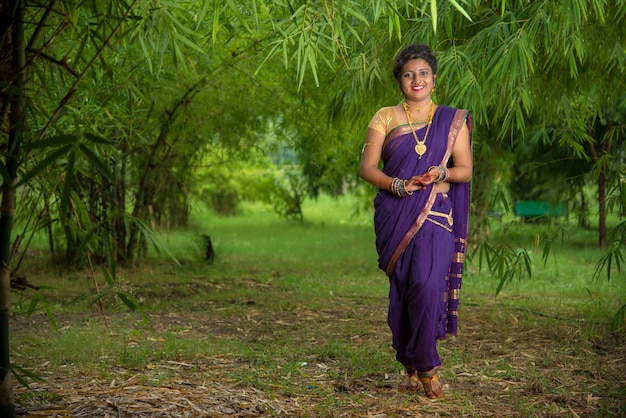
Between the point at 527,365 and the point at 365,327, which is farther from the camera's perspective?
the point at 365,327

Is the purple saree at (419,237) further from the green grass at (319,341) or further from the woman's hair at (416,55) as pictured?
the green grass at (319,341)

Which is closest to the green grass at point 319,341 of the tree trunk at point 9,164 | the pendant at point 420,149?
the tree trunk at point 9,164

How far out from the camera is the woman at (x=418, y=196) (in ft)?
13.1

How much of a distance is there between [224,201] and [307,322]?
40.3 feet

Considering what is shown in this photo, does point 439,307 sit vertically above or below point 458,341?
above

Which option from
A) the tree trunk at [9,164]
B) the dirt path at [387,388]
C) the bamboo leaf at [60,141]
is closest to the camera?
the bamboo leaf at [60,141]

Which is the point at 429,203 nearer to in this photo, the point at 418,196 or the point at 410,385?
the point at 418,196

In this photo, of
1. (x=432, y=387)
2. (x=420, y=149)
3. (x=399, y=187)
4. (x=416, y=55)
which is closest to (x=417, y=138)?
(x=420, y=149)

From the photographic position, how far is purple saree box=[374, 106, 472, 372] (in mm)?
3998

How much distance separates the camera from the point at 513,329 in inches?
227

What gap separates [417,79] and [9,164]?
5.93 ft

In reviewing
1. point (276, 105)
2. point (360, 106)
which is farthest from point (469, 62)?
point (276, 105)

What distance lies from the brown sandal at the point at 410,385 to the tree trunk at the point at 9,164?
179 centimetres

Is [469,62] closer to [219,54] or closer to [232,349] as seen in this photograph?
[232,349]
